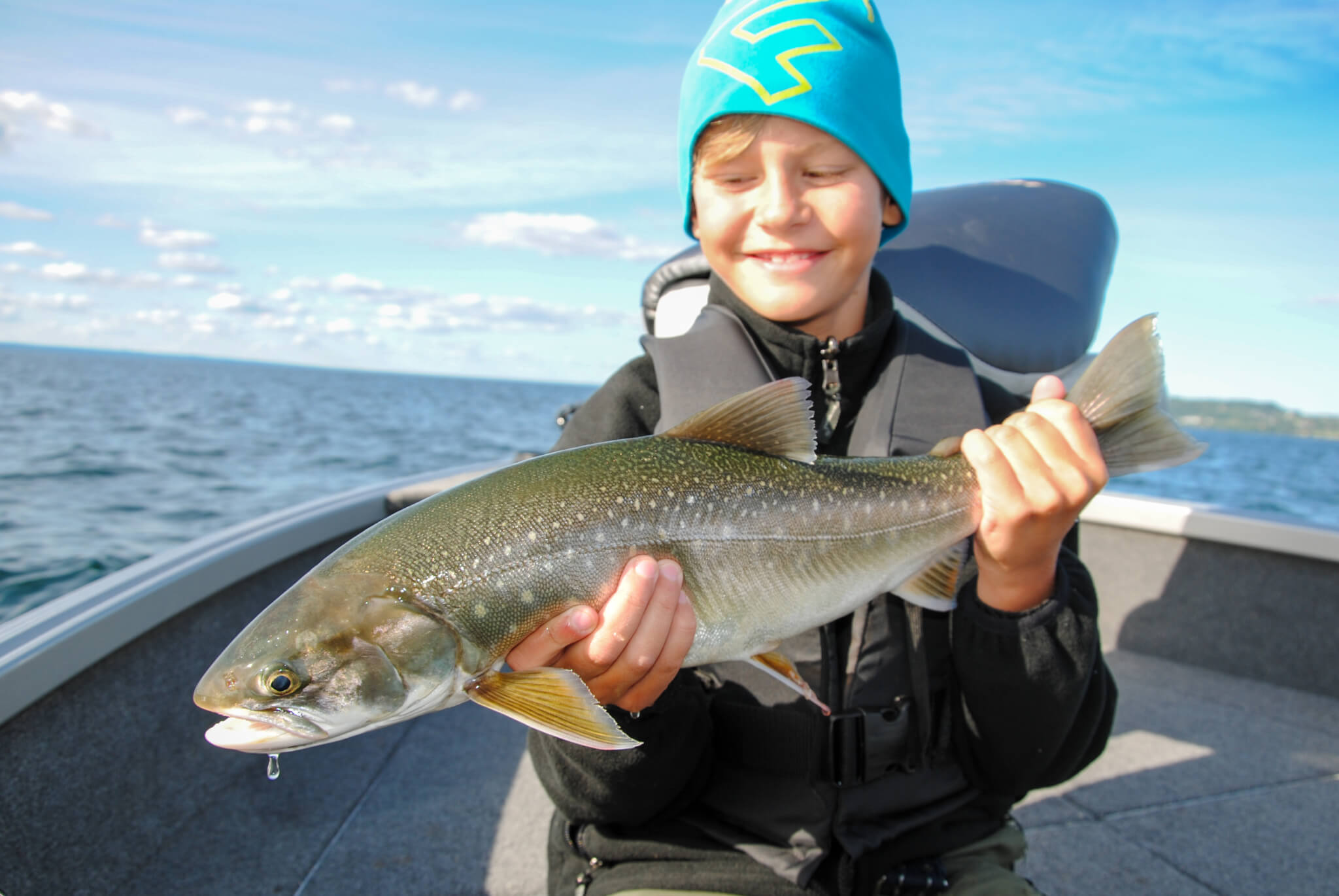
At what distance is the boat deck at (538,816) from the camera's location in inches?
130

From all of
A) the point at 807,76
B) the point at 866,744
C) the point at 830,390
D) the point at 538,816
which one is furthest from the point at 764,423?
the point at 538,816

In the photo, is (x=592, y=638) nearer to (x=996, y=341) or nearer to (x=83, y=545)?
(x=996, y=341)

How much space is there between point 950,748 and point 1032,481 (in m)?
1.03

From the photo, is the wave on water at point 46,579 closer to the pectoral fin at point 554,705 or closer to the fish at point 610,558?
the fish at point 610,558

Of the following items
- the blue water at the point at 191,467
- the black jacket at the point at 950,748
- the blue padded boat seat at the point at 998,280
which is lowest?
the blue water at the point at 191,467

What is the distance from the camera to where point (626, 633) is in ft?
6.16

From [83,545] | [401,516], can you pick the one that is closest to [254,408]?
[83,545]

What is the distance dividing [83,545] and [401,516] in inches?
436

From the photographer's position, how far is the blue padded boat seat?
363cm

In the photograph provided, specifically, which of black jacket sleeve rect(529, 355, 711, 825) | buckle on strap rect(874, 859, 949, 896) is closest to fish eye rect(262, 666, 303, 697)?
black jacket sleeve rect(529, 355, 711, 825)

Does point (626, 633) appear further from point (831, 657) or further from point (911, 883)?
point (911, 883)

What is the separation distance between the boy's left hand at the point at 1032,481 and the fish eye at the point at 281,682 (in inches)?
73.3

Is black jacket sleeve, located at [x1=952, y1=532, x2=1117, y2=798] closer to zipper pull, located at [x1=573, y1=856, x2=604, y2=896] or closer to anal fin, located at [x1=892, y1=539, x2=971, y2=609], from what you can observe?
anal fin, located at [x1=892, y1=539, x2=971, y2=609]

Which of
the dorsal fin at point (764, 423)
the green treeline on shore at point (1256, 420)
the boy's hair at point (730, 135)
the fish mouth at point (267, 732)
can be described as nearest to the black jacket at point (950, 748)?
the dorsal fin at point (764, 423)
